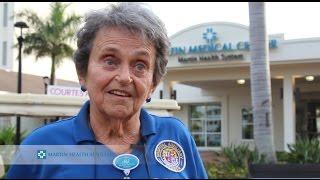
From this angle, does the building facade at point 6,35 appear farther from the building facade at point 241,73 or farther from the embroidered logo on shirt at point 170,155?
the embroidered logo on shirt at point 170,155

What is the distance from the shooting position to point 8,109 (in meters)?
13.6

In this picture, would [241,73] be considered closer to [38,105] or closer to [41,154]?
[38,105]

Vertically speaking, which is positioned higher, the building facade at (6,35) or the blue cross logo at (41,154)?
the building facade at (6,35)

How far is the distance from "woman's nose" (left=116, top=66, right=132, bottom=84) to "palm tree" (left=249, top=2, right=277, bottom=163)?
10.7 meters

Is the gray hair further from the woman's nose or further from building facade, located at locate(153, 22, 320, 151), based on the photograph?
building facade, located at locate(153, 22, 320, 151)

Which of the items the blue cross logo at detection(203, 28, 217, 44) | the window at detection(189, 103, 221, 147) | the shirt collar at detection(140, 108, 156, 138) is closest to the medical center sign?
the blue cross logo at detection(203, 28, 217, 44)

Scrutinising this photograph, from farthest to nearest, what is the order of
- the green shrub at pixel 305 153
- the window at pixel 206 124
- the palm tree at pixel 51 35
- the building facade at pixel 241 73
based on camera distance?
the palm tree at pixel 51 35
the window at pixel 206 124
the building facade at pixel 241 73
the green shrub at pixel 305 153

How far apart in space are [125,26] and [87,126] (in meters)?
0.44

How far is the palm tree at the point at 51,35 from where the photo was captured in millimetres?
31812

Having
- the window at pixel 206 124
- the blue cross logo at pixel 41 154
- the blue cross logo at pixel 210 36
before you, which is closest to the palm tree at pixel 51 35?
the window at pixel 206 124

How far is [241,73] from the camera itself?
2100 centimetres

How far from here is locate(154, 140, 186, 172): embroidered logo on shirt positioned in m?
2.17

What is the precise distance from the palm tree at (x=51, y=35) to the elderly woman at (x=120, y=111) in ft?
98.1

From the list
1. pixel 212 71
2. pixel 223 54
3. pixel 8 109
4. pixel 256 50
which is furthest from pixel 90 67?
pixel 212 71
